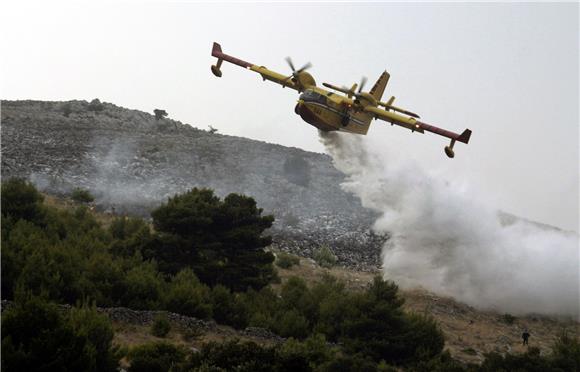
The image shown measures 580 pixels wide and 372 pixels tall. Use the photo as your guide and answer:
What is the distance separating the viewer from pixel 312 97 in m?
37.2

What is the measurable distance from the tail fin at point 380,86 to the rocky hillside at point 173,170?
43.9ft

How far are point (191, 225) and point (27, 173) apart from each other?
2813 centimetres

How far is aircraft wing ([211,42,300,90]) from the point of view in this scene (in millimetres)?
41062

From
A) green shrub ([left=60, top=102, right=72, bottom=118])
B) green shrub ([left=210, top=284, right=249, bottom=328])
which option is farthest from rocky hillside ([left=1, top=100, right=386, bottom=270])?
green shrub ([left=210, top=284, right=249, bottom=328])

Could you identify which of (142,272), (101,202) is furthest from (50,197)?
(142,272)

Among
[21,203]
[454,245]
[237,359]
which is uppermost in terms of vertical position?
[454,245]

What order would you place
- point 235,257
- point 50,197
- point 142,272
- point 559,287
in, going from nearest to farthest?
1. point 142,272
2. point 235,257
3. point 559,287
4. point 50,197

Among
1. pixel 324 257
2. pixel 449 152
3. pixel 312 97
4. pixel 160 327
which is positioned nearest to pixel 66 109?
pixel 324 257

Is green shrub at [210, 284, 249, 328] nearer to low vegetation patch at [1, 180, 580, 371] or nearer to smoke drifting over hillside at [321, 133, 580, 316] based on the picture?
low vegetation patch at [1, 180, 580, 371]

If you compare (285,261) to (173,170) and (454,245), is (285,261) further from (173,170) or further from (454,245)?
(173,170)

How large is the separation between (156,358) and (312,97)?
21192mm

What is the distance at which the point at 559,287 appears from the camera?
42812 millimetres

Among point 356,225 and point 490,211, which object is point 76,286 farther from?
point 356,225

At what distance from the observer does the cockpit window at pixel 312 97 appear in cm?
3708
